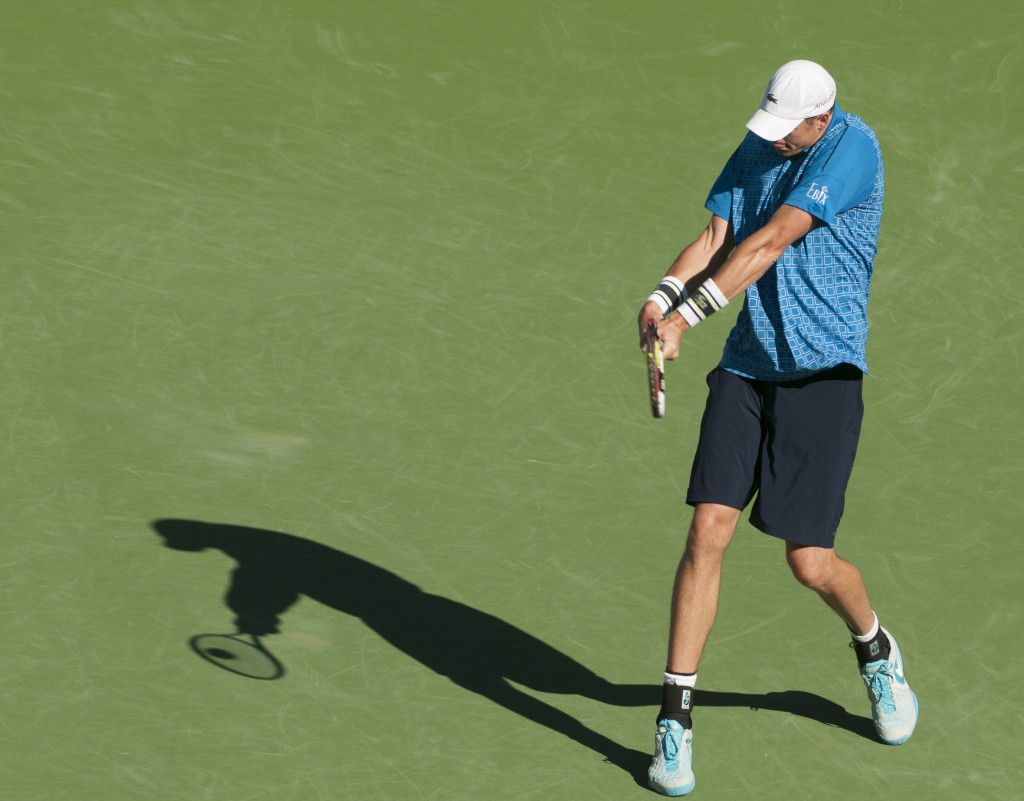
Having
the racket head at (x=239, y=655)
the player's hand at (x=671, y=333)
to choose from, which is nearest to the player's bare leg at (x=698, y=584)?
the player's hand at (x=671, y=333)

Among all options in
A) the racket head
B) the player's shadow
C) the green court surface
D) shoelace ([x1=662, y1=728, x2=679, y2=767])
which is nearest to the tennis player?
shoelace ([x1=662, y1=728, x2=679, y2=767])

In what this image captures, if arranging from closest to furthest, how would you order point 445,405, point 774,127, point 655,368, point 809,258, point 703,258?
point 655,368
point 774,127
point 809,258
point 703,258
point 445,405

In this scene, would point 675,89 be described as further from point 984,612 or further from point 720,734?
point 720,734

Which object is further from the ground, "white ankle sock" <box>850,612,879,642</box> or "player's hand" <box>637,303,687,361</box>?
"player's hand" <box>637,303,687,361</box>

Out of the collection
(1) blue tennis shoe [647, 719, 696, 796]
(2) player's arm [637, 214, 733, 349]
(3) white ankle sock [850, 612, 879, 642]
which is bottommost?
(1) blue tennis shoe [647, 719, 696, 796]

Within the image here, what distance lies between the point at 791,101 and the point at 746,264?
57cm

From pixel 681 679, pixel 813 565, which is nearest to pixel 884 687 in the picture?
pixel 813 565

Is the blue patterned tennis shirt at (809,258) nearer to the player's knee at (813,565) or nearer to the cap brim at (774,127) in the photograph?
the cap brim at (774,127)

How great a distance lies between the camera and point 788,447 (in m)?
6.65

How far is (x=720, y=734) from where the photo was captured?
686 centimetres

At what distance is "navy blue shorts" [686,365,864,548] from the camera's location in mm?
6609

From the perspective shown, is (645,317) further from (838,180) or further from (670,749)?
(670,749)

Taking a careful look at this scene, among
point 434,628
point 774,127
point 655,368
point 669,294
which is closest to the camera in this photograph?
point 655,368

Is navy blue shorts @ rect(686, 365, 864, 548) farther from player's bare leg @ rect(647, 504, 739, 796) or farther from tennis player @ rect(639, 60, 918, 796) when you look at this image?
player's bare leg @ rect(647, 504, 739, 796)
